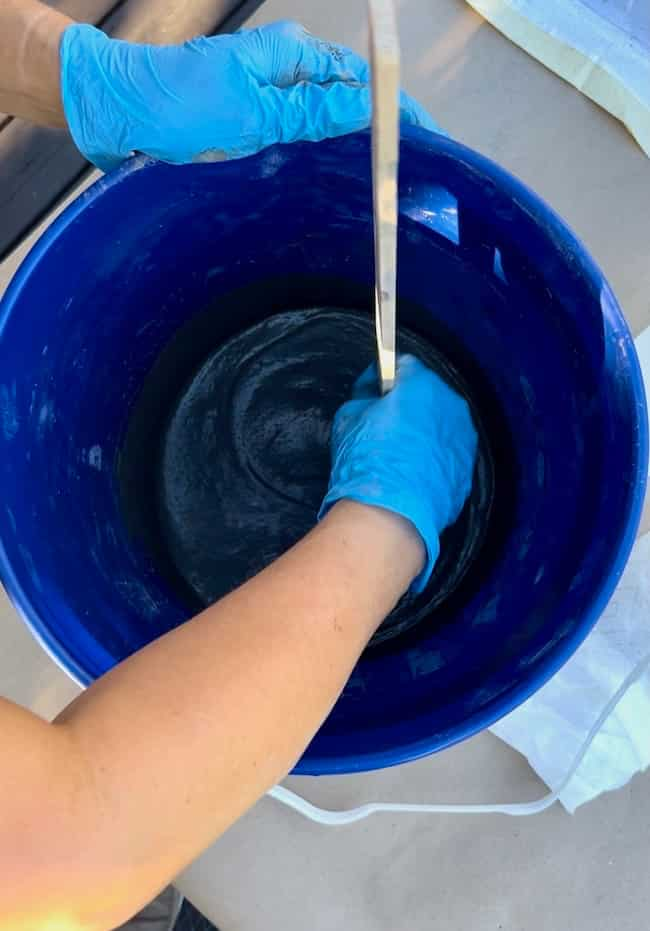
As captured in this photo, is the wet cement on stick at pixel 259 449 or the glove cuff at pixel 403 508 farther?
the wet cement on stick at pixel 259 449

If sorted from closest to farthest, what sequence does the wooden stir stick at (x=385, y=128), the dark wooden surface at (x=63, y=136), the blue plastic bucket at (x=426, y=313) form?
the wooden stir stick at (x=385, y=128) → the blue plastic bucket at (x=426, y=313) → the dark wooden surface at (x=63, y=136)

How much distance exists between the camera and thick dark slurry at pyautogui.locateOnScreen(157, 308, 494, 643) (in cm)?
81

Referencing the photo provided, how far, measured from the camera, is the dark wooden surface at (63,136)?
38.1 inches

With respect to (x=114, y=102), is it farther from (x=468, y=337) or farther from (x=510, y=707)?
(x=510, y=707)

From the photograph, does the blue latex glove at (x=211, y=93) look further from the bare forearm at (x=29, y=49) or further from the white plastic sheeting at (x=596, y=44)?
the white plastic sheeting at (x=596, y=44)

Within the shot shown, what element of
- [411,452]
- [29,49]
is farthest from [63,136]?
[411,452]

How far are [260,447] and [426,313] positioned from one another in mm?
221

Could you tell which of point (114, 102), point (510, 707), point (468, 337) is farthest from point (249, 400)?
point (510, 707)

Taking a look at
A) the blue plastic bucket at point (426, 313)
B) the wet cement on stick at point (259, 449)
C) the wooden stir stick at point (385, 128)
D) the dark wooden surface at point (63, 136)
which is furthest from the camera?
the dark wooden surface at point (63, 136)

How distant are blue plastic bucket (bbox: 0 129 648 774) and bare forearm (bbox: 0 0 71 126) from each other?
0.42 ft

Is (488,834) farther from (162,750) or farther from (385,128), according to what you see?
(385,128)

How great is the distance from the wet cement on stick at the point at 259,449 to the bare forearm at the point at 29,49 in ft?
1.04

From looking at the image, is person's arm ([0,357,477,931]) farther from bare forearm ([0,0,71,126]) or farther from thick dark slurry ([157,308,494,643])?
bare forearm ([0,0,71,126])

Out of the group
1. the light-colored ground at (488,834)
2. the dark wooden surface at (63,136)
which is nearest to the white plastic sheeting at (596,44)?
the light-colored ground at (488,834)
